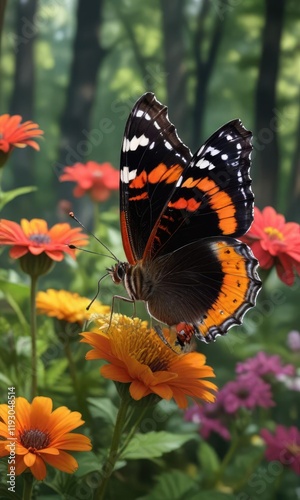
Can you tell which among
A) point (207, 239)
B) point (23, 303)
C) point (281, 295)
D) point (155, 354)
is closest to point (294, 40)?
point (281, 295)

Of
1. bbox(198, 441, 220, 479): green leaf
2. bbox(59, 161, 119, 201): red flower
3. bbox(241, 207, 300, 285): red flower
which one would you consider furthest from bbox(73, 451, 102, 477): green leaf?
bbox(59, 161, 119, 201): red flower

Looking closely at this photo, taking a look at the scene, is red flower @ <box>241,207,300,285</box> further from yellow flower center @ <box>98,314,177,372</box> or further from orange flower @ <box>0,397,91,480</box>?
orange flower @ <box>0,397,91,480</box>

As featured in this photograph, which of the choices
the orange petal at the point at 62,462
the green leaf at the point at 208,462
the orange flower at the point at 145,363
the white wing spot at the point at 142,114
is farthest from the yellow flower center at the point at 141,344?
the green leaf at the point at 208,462

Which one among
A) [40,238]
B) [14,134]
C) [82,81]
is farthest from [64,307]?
[82,81]

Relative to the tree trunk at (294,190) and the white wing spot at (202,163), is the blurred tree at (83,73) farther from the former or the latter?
the white wing spot at (202,163)

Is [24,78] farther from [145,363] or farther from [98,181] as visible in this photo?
[145,363]

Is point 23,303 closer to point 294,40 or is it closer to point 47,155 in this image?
point 47,155
